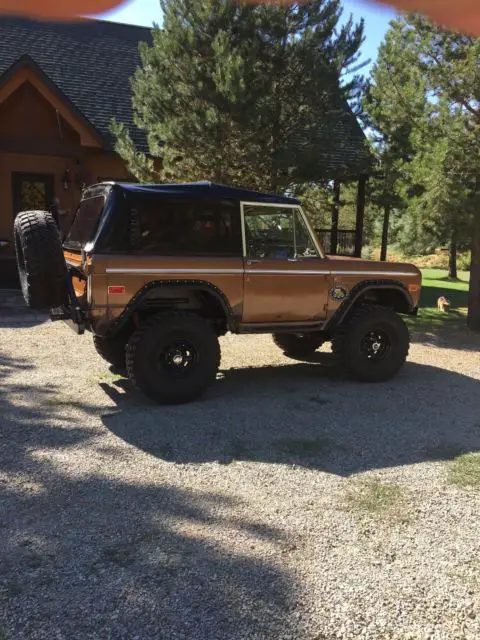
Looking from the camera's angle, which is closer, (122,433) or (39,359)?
(122,433)

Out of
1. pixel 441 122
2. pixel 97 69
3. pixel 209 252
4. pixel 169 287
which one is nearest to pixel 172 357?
pixel 169 287

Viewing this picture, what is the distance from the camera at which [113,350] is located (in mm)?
6090

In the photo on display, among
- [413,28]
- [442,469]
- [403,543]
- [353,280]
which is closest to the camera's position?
[403,543]

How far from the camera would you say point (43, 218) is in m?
5.01

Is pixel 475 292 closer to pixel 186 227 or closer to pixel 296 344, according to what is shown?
pixel 296 344

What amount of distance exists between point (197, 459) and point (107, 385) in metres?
2.11

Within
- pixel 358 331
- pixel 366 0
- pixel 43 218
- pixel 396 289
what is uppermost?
pixel 366 0

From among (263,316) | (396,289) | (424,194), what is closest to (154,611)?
(263,316)

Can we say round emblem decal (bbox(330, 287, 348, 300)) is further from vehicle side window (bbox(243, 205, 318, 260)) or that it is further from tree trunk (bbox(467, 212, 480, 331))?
tree trunk (bbox(467, 212, 480, 331))

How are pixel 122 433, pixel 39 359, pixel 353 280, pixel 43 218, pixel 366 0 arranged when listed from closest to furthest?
pixel 366 0
pixel 122 433
pixel 43 218
pixel 353 280
pixel 39 359

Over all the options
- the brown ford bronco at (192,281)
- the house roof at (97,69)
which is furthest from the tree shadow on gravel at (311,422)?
the house roof at (97,69)

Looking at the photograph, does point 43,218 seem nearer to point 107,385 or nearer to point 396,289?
point 107,385

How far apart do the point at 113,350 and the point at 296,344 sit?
8.11 feet

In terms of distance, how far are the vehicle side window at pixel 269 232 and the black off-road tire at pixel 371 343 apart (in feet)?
3.57
